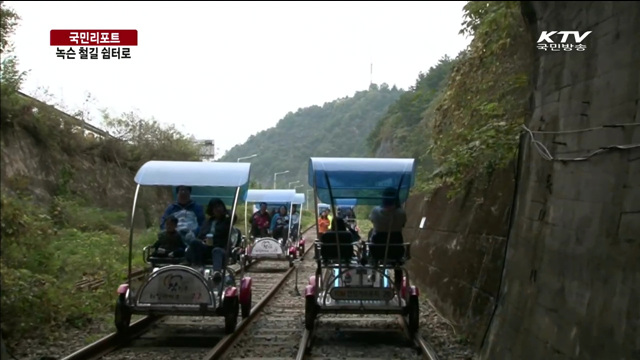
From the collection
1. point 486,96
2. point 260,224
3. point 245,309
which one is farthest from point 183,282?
point 260,224

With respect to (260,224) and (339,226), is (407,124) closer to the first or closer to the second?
(260,224)

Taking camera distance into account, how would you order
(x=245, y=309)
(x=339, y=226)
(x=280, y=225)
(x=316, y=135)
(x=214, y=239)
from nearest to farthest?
(x=214, y=239)
(x=339, y=226)
(x=245, y=309)
(x=280, y=225)
(x=316, y=135)

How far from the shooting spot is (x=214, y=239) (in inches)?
377

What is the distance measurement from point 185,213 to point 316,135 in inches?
3517

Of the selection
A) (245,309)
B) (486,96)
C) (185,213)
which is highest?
(486,96)

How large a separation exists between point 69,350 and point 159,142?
76.2 feet

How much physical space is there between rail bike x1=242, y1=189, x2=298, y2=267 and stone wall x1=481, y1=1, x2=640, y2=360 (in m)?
11.7

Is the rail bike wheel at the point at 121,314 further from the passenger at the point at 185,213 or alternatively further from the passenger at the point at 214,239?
the passenger at the point at 185,213

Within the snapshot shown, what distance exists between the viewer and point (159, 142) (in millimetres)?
30672

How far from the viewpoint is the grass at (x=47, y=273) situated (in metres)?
8.36

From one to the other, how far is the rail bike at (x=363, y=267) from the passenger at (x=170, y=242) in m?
1.99

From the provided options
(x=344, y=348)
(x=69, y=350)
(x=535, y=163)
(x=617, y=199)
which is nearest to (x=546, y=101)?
(x=535, y=163)

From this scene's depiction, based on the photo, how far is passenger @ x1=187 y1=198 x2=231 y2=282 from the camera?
30.3 ft

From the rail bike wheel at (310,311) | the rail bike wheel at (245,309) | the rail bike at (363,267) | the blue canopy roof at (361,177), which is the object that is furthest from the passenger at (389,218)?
the rail bike wheel at (245,309)
